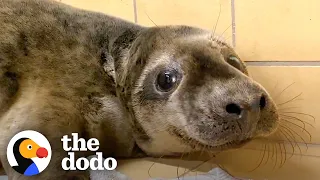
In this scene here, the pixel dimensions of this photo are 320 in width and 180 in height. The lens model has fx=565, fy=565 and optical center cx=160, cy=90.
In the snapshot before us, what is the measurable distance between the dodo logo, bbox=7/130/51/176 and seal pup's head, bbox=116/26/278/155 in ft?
0.81

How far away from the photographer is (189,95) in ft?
4.20

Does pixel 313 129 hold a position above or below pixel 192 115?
below

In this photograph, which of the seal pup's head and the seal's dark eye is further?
the seal's dark eye

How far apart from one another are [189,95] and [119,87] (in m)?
0.25

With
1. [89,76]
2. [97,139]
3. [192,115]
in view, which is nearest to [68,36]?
[89,76]

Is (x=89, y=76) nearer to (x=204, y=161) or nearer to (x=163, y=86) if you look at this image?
(x=163, y=86)

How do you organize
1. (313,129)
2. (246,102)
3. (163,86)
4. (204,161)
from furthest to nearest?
1. (313,129)
2. (204,161)
3. (163,86)
4. (246,102)

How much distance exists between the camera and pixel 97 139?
1.41m

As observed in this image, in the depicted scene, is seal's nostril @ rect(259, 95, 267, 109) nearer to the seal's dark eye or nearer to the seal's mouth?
the seal's mouth

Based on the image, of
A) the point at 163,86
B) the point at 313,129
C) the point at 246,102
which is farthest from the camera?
the point at 313,129

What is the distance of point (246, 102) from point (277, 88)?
46 centimetres

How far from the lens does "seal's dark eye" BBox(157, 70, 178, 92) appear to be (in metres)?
1.36

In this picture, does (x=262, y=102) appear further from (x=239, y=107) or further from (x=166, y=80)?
(x=166, y=80)

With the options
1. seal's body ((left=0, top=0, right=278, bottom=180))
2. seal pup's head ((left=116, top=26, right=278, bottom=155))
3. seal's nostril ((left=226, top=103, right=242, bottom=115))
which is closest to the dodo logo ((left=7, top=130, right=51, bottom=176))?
seal's body ((left=0, top=0, right=278, bottom=180))
